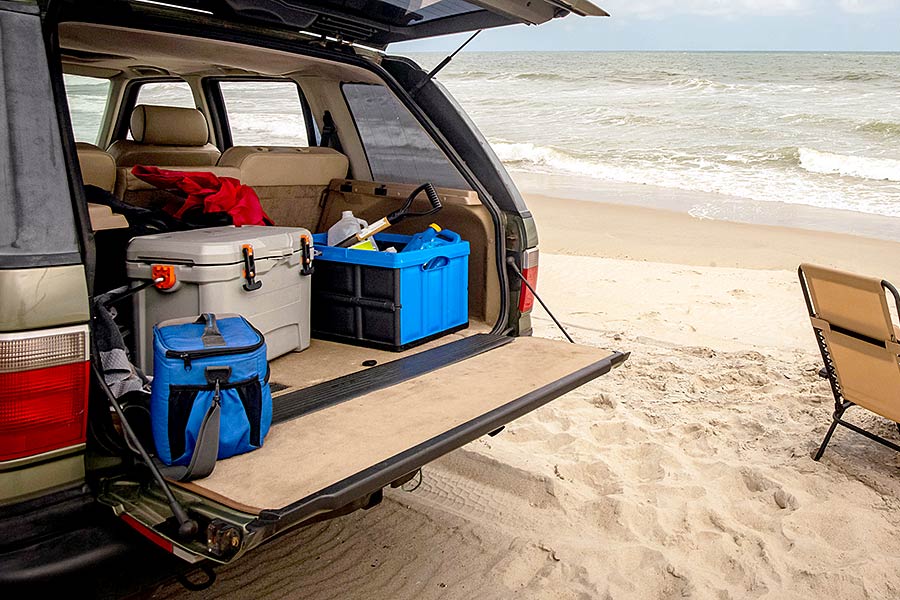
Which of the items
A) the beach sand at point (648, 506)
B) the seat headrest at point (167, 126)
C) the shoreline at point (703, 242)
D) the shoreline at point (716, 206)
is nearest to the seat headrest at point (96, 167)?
the seat headrest at point (167, 126)

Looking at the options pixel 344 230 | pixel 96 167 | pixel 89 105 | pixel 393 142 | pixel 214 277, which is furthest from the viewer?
pixel 89 105

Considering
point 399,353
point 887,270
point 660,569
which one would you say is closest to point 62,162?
point 399,353

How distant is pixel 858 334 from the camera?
156 inches

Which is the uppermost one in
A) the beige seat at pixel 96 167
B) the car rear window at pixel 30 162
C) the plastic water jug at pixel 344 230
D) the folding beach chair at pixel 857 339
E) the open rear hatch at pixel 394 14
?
the open rear hatch at pixel 394 14

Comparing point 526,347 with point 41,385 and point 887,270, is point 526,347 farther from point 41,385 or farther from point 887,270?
point 887,270

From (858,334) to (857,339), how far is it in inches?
1.0

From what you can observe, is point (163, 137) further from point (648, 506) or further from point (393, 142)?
point (648, 506)

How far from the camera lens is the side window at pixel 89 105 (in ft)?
16.8

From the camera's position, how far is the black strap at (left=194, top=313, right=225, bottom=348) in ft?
6.92

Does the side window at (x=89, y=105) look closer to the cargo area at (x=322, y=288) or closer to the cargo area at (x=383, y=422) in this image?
the cargo area at (x=322, y=288)

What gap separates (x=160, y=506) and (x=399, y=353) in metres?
1.44

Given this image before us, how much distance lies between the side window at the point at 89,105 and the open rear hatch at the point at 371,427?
3.21 m

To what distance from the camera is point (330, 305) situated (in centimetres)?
345

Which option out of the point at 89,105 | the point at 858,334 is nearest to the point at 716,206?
the point at 858,334
